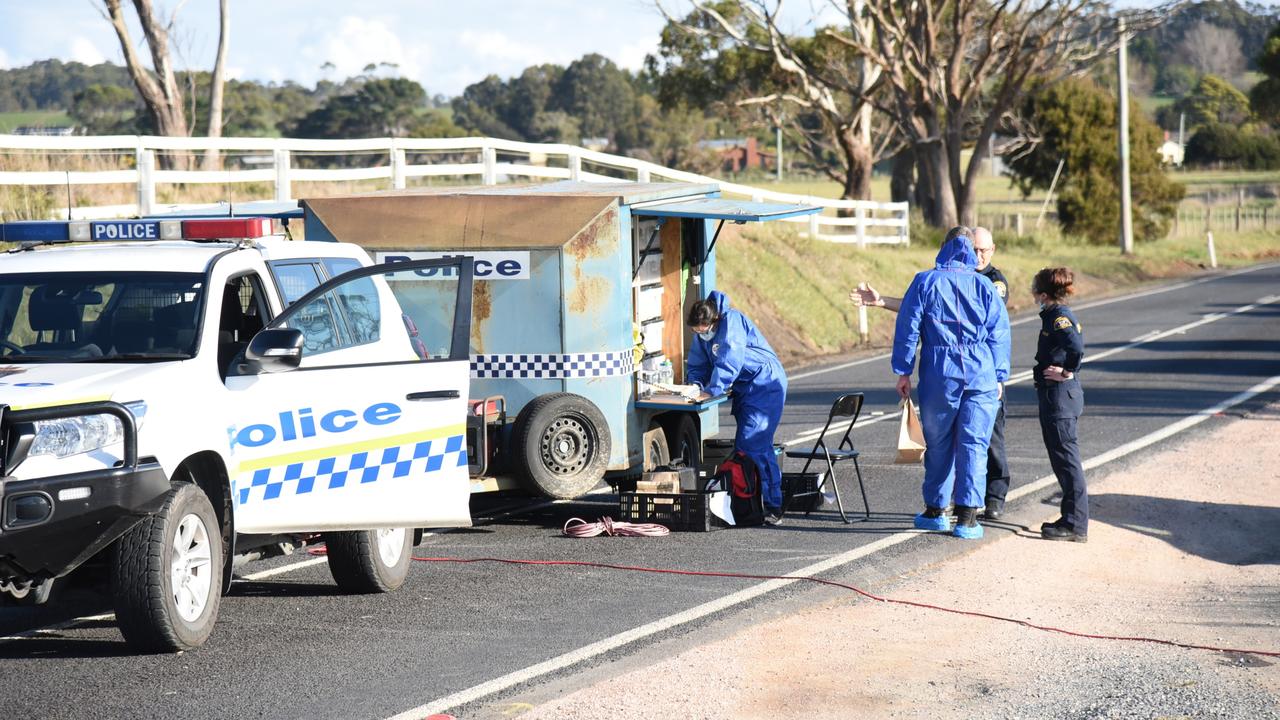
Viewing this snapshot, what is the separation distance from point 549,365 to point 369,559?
2682mm

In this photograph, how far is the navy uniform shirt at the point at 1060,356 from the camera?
385 inches

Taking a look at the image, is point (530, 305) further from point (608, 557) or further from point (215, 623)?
point (215, 623)

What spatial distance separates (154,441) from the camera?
6.70 meters

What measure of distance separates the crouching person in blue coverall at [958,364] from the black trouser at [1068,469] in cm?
43

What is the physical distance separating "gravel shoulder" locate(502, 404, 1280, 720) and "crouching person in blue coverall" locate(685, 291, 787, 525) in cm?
130

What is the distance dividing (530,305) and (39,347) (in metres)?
3.82

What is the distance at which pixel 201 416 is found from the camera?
7.03 m

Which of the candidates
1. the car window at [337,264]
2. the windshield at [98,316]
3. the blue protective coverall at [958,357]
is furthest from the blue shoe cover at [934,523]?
the windshield at [98,316]

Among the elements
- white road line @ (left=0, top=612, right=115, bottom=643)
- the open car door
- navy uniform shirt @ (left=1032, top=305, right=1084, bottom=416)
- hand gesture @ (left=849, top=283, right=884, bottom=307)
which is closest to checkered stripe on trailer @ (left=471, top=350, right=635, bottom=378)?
hand gesture @ (left=849, top=283, right=884, bottom=307)

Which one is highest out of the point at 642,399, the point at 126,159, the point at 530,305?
the point at 126,159

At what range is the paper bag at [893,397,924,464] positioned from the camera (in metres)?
11.2

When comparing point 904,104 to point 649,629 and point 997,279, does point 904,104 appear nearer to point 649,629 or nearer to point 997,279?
point 997,279

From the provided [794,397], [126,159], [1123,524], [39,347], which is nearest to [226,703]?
[39,347]

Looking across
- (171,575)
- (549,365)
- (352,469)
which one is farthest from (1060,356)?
(171,575)
